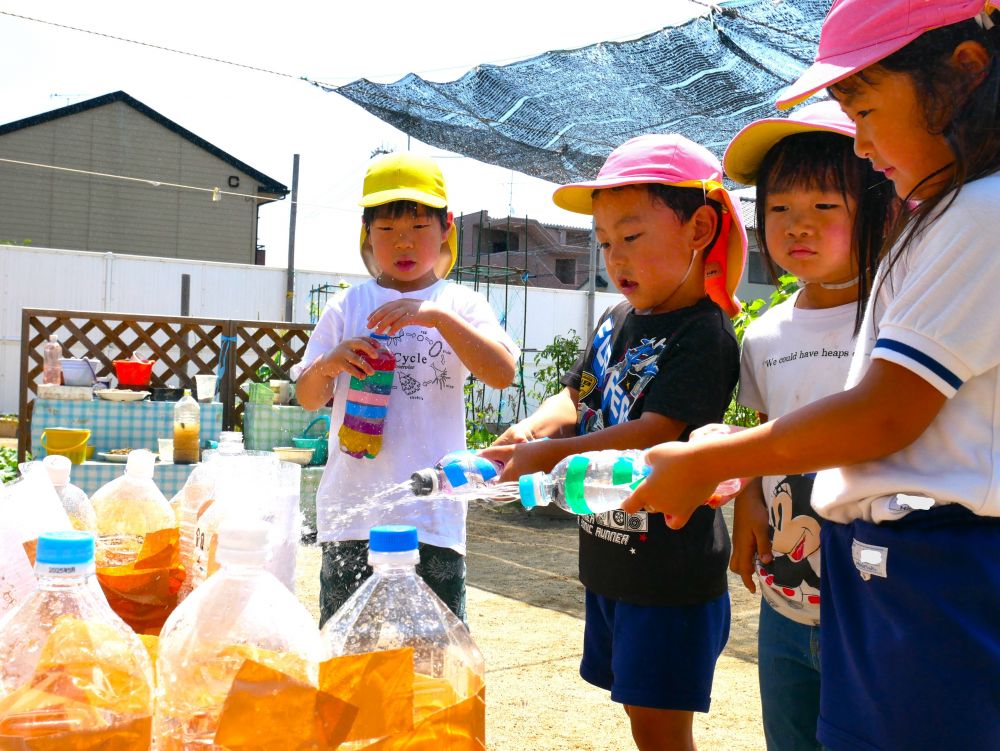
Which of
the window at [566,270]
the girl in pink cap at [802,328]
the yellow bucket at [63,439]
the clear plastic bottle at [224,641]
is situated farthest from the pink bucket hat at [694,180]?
the window at [566,270]

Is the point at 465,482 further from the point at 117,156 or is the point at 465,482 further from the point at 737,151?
the point at 117,156

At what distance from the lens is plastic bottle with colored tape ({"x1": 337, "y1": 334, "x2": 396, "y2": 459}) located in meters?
2.33

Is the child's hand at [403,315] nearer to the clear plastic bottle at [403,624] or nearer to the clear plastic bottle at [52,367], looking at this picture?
the clear plastic bottle at [403,624]

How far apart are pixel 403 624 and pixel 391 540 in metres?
0.12

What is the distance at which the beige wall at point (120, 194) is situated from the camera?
26.1 metres

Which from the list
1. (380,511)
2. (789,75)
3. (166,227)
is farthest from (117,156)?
(380,511)

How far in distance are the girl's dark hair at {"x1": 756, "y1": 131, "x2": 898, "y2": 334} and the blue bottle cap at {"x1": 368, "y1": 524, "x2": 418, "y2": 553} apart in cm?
101

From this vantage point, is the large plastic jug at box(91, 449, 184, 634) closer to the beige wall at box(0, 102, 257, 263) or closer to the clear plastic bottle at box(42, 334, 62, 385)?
the clear plastic bottle at box(42, 334, 62, 385)

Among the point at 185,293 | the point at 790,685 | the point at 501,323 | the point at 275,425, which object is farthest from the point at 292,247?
the point at 790,685

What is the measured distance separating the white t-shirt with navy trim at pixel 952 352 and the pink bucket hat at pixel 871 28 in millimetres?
208

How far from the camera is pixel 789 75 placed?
6.25 meters

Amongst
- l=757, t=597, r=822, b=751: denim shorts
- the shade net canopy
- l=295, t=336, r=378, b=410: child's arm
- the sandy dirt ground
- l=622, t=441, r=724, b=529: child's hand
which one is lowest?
the sandy dirt ground

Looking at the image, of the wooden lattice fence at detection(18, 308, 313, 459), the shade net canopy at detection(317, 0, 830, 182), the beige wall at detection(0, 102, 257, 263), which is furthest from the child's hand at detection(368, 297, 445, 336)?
the beige wall at detection(0, 102, 257, 263)

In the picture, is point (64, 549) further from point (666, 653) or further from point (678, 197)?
point (678, 197)
